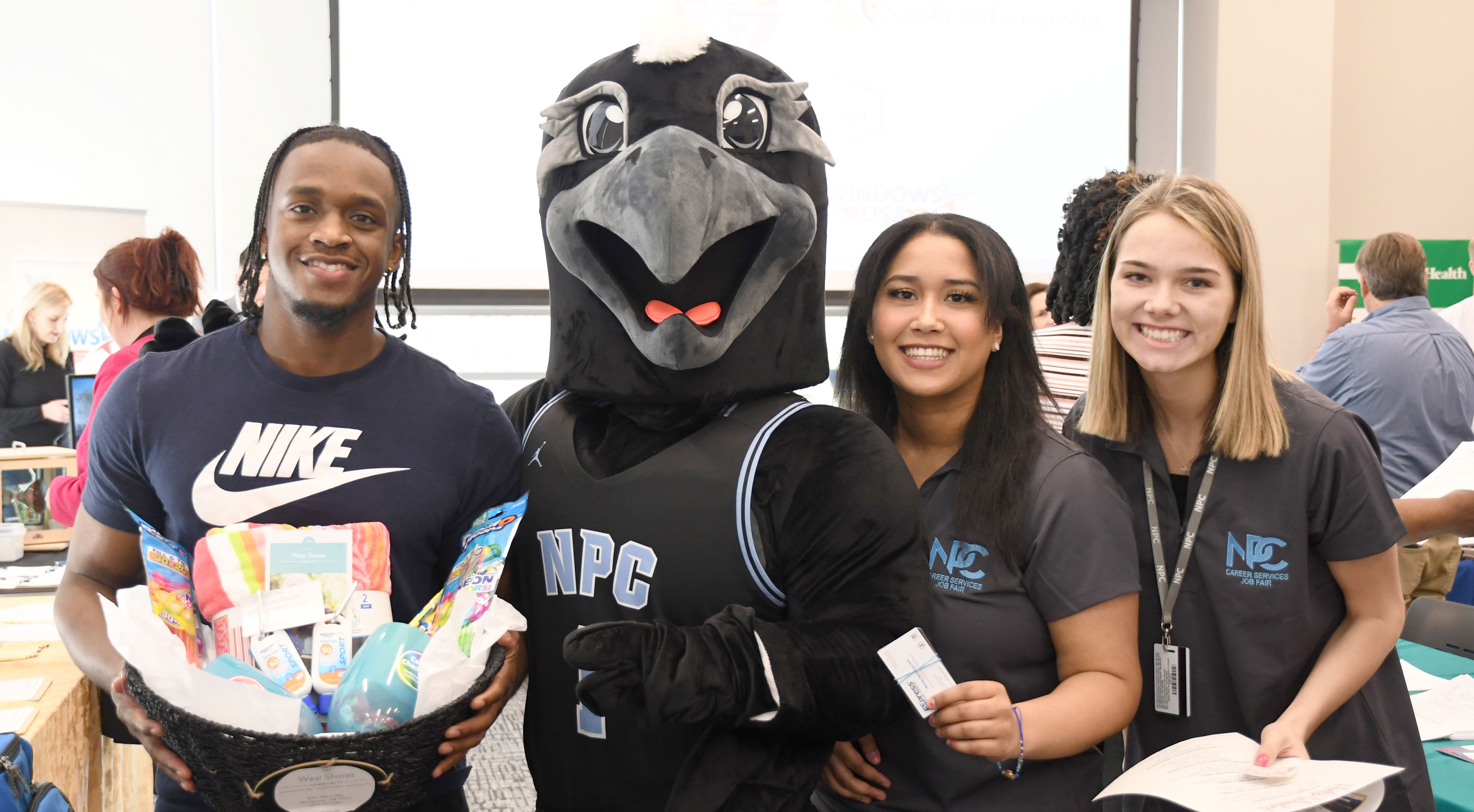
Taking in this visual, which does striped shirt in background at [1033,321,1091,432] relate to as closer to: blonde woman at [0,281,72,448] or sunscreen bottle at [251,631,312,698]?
sunscreen bottle at [251,631,312,698]

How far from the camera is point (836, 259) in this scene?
456cm

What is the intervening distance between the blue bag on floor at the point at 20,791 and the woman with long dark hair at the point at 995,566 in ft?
3.13

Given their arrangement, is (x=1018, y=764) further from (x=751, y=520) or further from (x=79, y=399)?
(x=79, y=399)

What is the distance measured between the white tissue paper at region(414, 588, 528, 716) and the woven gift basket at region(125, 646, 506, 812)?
2cm

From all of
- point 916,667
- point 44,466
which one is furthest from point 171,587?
point 44,466

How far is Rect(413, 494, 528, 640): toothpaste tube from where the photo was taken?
114 centimetres

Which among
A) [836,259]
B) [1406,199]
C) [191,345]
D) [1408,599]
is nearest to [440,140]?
[836,259]

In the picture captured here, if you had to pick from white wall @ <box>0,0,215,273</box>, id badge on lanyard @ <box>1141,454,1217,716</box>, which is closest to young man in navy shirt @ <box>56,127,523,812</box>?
id badge on lanyard @ <box>1141,454,1217,716</box>

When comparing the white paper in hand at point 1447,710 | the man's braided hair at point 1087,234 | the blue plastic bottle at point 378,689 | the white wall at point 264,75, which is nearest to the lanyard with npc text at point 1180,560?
the white paper in hand at point 1447,710

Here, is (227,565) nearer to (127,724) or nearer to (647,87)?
(127,724)

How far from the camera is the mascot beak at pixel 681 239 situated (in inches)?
48.4

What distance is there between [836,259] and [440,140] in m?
1.76

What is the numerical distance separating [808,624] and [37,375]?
4293 mm

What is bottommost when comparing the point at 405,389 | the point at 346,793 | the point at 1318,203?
the point at 346,793
